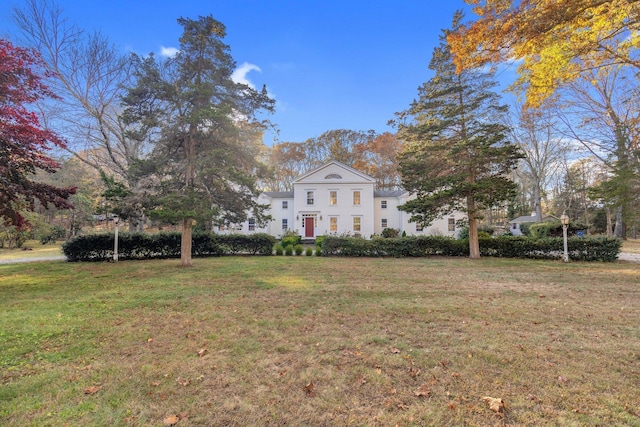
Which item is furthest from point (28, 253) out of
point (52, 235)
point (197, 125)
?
point (197, 125)

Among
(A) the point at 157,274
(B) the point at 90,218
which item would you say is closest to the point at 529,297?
(A) the point at 157,274

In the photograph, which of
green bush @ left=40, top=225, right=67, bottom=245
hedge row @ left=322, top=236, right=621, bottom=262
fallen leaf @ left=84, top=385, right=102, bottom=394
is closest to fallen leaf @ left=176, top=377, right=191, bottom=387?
fallen leaf @ left=84, top=385, right=102, bottom=394

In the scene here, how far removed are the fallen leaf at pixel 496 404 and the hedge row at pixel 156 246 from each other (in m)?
13.0

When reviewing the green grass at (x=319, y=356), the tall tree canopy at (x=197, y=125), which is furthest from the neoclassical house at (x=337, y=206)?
the green grass at (x=319, y=356)

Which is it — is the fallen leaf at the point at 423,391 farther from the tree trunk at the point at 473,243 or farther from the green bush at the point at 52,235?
the green bush at the point at 52,235

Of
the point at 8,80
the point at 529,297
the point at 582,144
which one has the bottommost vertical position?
the point at 529,297

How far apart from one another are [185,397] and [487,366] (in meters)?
2.91

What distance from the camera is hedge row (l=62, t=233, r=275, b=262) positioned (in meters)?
12.5

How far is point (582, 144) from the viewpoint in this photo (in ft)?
67.7

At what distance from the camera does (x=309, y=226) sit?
25.0 m

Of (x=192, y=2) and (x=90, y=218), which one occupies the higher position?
(x=192, y=2)

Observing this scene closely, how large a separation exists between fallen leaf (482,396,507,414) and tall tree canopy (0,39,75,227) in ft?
30.9

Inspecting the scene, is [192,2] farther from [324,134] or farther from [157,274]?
[324,134]

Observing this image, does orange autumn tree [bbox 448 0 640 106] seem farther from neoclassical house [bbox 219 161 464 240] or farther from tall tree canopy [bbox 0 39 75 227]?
neoclassical house [bbox 219 161 464 240]
